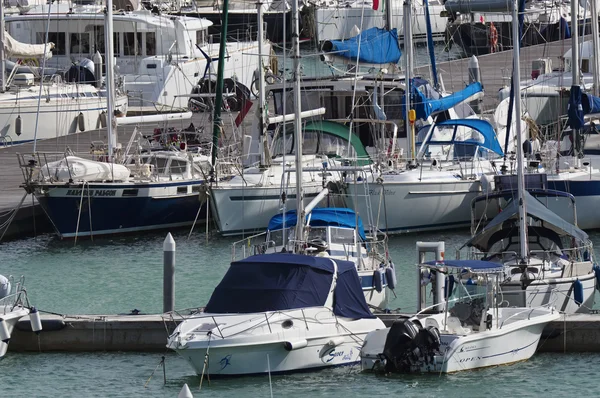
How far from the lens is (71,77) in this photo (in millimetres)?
56094

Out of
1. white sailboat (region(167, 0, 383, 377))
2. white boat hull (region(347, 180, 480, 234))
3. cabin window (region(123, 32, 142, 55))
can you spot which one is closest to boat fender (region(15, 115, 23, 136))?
cabin window (region(123, 32, 142, 55))

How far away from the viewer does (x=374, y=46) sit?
1650 inches

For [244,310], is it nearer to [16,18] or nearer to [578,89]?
[578,89]

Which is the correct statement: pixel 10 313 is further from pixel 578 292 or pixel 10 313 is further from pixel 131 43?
pixel 131 43

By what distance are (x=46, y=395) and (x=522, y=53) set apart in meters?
41.7

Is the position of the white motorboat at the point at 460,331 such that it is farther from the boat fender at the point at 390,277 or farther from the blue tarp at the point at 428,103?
the blue tarp at the point at 428,103

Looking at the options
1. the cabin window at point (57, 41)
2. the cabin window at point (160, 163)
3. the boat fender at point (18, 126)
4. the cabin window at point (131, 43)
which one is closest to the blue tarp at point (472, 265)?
the cabin window at point (160, 163)

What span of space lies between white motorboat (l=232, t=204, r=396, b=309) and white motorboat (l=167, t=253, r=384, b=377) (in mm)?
2012

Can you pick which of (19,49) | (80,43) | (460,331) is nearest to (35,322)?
(460,331)

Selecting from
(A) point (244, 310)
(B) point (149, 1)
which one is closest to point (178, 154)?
(A) point (244, 310)

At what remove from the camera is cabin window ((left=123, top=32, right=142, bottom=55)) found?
58.6 metres

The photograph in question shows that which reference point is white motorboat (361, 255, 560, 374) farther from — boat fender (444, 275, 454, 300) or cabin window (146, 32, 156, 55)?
cabin window (146, 32, 156, 55)

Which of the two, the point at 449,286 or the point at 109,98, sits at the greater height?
the point at 109,98

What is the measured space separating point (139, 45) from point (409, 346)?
37638mm
